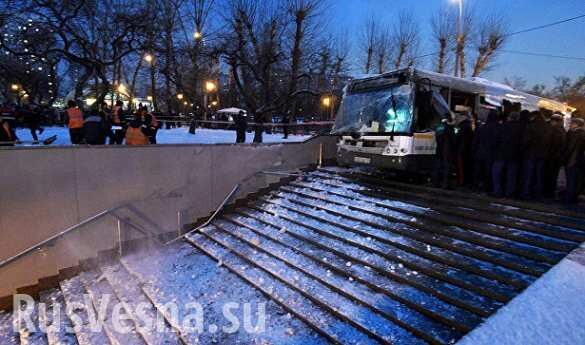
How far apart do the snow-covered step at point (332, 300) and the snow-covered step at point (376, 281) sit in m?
0.38

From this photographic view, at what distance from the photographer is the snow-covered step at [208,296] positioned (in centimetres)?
455

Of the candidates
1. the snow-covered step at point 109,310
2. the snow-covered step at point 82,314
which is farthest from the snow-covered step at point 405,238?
the snow-covered step at point 82,314

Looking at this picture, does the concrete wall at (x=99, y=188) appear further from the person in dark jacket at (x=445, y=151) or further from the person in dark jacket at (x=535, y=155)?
the person in dark jacket at (x=535, y=155)

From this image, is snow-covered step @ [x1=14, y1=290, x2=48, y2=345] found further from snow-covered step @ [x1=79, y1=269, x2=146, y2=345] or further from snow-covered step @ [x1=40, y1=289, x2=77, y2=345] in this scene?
snow-covered step @ [x1=79, y1=269, x2=146, y2=345]

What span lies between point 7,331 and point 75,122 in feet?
21.4

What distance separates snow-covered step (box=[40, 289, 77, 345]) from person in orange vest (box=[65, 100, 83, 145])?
17.4ft

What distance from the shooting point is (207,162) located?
9242 mm

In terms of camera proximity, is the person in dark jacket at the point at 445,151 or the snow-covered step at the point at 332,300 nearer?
the snow-covered step at the point at 332,300

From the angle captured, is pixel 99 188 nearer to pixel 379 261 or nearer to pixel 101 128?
pixel 101 128

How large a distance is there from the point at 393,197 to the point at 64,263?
7.14 m

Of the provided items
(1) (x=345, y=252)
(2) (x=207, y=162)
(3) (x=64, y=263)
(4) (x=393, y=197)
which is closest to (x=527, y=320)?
(1) (x=345, y=252)

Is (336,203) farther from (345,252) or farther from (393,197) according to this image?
(345,252)

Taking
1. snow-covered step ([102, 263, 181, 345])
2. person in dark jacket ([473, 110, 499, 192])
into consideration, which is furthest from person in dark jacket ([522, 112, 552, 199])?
snow-covered step ([102, 263, 181, 345])

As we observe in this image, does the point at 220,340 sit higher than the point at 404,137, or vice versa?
the point at 404,137
